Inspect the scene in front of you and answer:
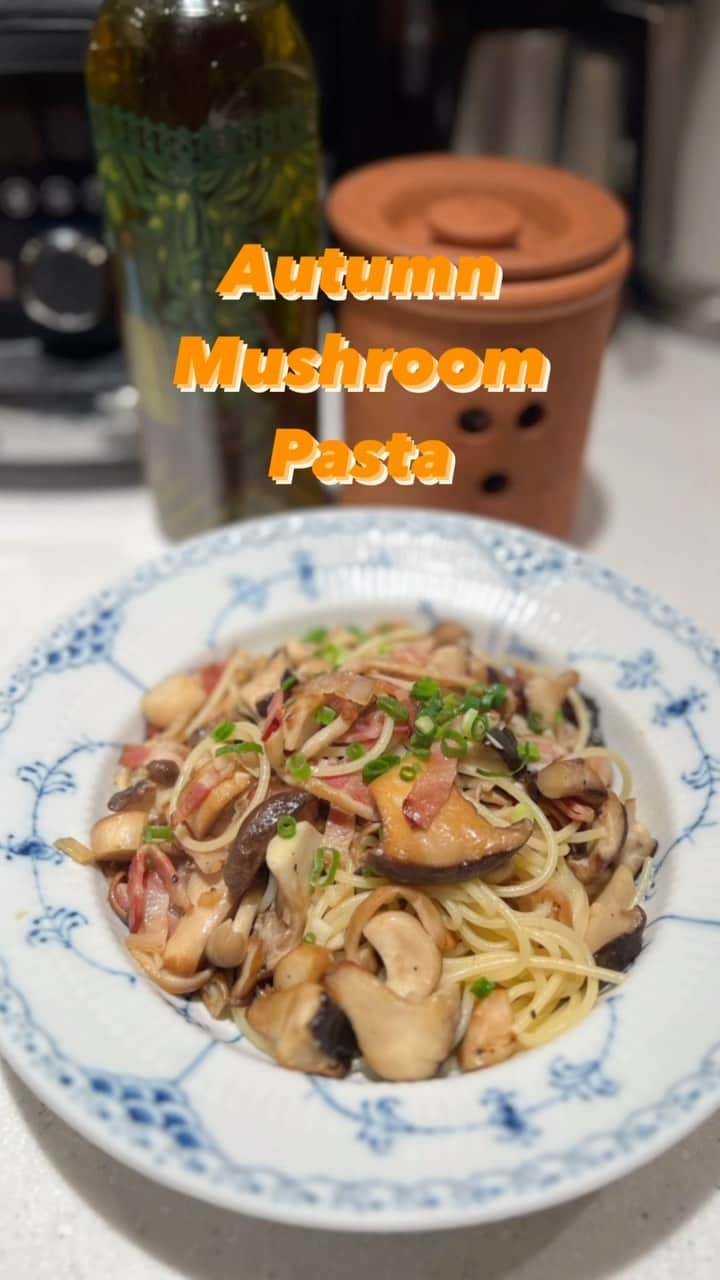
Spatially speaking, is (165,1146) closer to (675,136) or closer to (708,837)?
(708,837)

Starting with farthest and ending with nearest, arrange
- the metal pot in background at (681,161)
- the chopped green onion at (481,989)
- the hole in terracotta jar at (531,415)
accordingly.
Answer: the metal pot in background at (681,161) < the hole in terracotta jar at (531,415) < the chopped green onion at (481,989)

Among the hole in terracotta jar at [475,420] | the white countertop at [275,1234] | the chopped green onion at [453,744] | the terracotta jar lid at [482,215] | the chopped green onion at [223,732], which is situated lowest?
the white countertop at [275,1234]

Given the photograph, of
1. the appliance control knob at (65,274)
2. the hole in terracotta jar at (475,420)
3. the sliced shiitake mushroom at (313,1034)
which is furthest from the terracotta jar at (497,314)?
the sliced shiitake mushroom at (313,1034)

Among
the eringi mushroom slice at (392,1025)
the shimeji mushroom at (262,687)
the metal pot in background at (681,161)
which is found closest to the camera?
the eringi mushroom slice at (392,1025)

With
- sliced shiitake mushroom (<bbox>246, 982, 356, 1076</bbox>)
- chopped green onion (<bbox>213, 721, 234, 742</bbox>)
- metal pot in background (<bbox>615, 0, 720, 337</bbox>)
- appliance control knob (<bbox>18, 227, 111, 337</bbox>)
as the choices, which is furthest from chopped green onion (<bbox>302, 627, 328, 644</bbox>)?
metal pot in background (<bbox>615, 0, 720, 337</bbox>)

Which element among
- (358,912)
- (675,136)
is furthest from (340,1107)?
(675,136)
